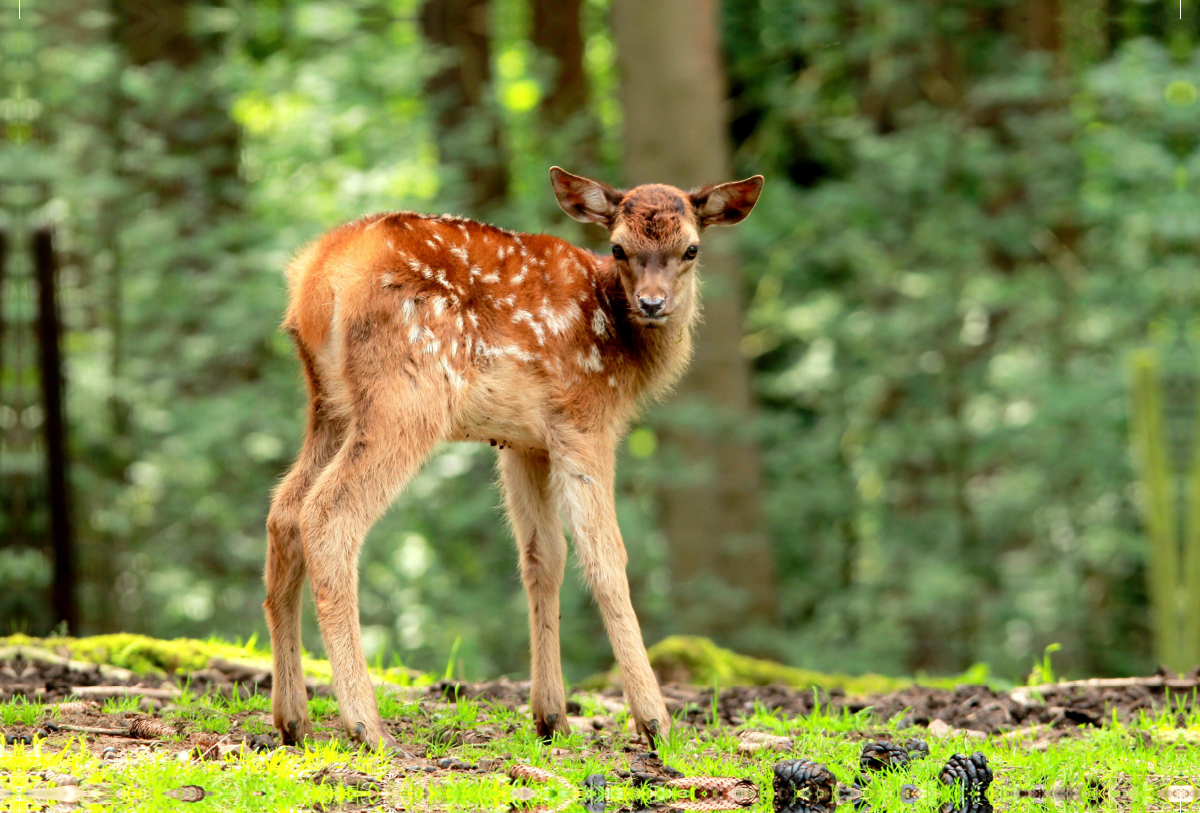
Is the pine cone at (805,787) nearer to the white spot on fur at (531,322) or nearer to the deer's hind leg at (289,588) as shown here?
the deer's hind leg at (289,588)

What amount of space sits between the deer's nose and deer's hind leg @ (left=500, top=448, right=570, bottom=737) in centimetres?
82

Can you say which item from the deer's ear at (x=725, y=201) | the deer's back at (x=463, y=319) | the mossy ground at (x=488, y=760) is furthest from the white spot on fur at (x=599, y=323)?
the mossy ground at (x=488, y=760)

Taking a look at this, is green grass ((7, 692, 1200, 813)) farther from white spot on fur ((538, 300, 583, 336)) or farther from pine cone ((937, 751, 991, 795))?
white spot on fur ((538, 300, 583, 336))

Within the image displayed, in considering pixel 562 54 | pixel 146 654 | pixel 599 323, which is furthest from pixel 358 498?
pixel 562 54

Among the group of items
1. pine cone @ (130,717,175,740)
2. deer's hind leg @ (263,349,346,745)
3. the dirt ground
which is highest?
deer's hind leg @ (263,349,346,745)

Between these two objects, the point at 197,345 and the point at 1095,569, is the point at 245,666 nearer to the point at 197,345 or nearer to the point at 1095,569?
the point at 197,345

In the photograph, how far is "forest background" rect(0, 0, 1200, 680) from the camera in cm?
1030

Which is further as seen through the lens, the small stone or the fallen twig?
the fallen twig

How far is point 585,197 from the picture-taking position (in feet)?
19.4

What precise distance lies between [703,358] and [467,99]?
4130 mm

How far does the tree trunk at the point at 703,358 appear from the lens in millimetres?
10484

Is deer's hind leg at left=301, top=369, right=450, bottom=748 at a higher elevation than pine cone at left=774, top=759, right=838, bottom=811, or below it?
higher

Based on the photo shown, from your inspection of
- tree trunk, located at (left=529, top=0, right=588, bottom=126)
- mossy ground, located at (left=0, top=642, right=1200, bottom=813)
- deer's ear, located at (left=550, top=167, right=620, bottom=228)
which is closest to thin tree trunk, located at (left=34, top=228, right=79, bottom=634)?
mossy ground, located at (left=0, top=642, right=1200, bottom=813)

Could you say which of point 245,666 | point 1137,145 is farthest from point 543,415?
point 1137,145
